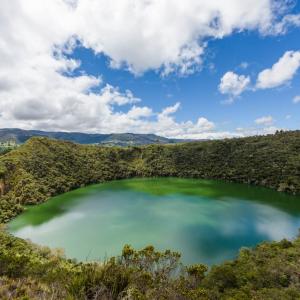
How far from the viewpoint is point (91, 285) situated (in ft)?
32.9

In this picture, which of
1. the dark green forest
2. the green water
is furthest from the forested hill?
the green water

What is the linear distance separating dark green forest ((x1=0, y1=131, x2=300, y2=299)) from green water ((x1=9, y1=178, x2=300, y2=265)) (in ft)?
17.2

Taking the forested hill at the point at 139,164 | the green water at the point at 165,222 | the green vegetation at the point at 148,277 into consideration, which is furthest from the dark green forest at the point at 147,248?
the green water at the point at 165,222

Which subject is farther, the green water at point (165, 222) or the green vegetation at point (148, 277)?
the green water at point (165, 222)

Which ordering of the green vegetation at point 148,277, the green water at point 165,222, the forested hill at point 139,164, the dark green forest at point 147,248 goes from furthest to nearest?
1. the forested hill at point 139,164
2. the green water at point 165,222
3. the dark green forest at point 147,248
4. the green vegetation at point 148,277

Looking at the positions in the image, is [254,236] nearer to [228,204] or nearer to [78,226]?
[228,204]

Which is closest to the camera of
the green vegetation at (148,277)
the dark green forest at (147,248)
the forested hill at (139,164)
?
the green vegetation at (148,277)

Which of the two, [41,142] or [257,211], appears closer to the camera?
[257,211]

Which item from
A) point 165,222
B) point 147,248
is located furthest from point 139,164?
point 147,248

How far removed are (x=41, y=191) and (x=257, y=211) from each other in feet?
210

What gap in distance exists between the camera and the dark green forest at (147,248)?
1195 centimetres

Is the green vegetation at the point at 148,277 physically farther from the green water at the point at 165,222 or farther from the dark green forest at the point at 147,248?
the green water at the point at 165,222

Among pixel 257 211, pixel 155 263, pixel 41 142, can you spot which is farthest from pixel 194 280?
pixel 41 142

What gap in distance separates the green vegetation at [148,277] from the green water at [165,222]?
6.12 metres
